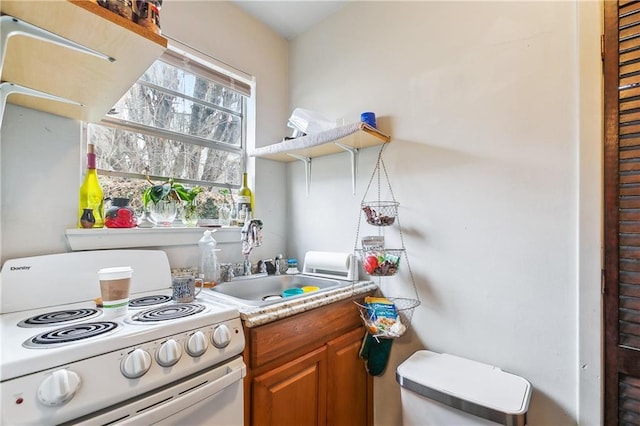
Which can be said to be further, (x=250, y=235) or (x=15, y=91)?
(x=250, y=235)

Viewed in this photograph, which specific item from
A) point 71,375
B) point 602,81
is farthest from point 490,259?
point 71,375

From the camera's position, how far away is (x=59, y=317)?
95cm

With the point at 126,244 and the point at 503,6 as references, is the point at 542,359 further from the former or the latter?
the point at 126,244

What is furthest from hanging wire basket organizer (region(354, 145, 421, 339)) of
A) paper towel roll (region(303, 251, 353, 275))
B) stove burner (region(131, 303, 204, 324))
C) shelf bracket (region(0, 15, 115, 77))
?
shelf bracket (region(0, 15, 115, 77))

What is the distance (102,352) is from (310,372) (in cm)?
83

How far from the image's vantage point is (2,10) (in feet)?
2.31

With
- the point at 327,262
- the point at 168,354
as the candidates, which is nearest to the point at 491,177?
the point at 327,262

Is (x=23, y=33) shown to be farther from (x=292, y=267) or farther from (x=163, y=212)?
(x=292, y=267)

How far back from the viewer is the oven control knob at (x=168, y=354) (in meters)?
0.84

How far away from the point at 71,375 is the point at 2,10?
0.91 meters

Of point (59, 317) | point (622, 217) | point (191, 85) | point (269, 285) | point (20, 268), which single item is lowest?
point (269, 285)

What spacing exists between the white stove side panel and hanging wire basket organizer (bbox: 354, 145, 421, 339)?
1.07m

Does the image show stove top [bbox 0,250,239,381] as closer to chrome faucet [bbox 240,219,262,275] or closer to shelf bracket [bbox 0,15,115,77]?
chrome faucet [bbox 240,219,262,275]

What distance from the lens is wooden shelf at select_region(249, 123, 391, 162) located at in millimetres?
1509
